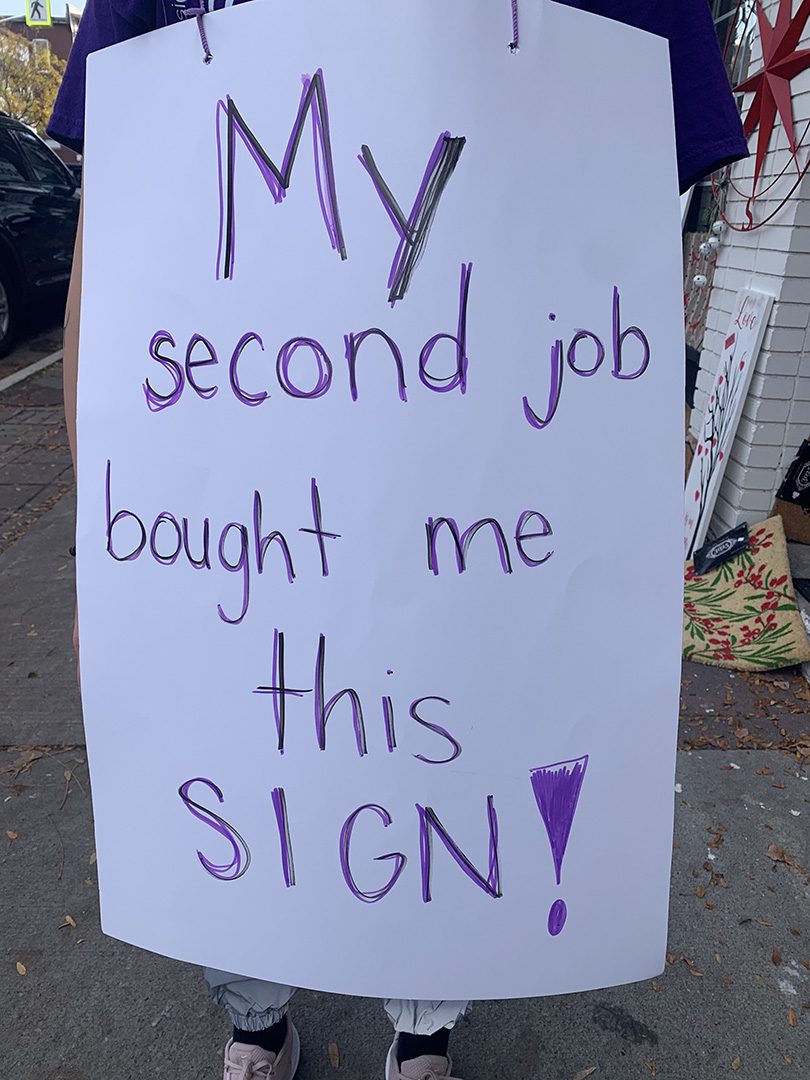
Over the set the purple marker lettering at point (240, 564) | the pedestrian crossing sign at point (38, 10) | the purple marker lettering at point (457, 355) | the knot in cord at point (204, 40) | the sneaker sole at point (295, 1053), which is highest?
the pedestrian crossing sign at point (38, 10)

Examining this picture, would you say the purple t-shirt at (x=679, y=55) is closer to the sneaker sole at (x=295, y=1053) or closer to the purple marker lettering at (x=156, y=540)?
the purple marker lettering at (x=156, y=540)

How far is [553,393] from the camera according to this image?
92cm

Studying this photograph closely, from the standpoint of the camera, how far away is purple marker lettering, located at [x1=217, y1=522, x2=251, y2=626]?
3.15 ft

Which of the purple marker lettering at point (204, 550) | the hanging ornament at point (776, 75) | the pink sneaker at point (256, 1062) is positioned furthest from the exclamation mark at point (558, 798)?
the hanging ornament at point (776, 75)

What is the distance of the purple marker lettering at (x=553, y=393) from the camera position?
3.00 ft

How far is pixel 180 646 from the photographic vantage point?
100 centimetres

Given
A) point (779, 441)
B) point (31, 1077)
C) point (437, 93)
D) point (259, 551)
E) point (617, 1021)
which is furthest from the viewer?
point (779, 441)

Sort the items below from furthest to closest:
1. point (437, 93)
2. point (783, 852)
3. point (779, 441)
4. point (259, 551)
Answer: point (779, 441) → point (783, 852) → point (259, 551) → point (437, 93)

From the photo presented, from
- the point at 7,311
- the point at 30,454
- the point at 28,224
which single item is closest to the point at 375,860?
the point at 30,454

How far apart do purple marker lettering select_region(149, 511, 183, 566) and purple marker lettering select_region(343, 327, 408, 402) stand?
11.0 inches

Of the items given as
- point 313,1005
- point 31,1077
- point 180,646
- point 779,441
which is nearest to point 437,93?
point 180,646

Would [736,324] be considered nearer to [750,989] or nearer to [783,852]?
[783,852]

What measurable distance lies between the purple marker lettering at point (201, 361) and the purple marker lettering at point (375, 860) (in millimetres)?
542

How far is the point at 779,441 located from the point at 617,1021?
7.40 feet
